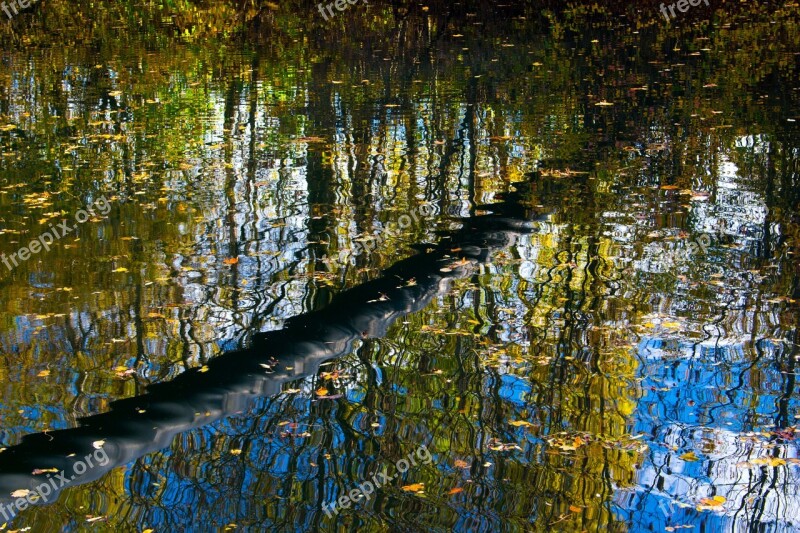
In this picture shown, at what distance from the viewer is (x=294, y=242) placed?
890 cm

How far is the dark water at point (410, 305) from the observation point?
201 inches

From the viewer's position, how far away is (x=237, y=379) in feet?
20.3

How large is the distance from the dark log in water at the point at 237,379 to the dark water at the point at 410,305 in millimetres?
23

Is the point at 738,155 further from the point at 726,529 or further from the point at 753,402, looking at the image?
the point at 726,529

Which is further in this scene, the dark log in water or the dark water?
the dark log in water

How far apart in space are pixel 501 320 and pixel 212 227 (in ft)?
11.2

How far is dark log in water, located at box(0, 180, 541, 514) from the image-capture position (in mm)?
5355

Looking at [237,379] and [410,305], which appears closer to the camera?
[237,379]

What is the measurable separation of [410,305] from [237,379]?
169 cm

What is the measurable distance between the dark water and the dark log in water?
0.02 m

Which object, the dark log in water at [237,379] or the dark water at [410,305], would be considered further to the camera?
the dark log in water at [237,379]

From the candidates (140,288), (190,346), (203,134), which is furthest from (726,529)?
(203,134)

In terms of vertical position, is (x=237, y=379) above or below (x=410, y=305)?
below

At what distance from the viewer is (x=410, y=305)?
7.37m
